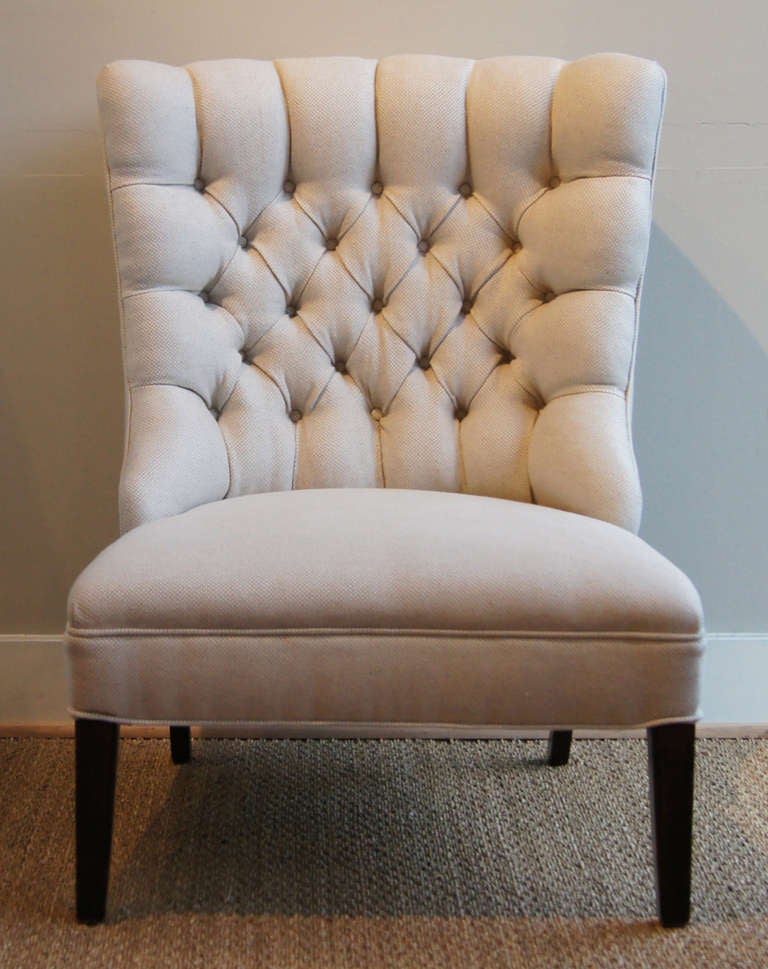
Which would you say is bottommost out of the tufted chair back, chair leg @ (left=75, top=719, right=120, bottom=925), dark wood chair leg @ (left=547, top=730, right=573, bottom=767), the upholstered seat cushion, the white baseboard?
the white baseboard

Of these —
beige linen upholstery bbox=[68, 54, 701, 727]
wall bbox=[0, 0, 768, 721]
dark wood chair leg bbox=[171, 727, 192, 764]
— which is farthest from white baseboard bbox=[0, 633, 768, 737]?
beige linen upholstery bbox=[68, 54, 701, 727]

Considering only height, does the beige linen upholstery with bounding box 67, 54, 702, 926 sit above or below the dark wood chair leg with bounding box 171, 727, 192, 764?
above

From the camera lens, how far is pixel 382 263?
135 centimetres

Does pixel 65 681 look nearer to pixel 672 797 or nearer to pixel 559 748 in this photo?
pixel 559 748

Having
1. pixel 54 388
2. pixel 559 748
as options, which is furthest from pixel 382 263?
pixel 559 748

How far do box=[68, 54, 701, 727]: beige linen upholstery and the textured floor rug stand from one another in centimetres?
26

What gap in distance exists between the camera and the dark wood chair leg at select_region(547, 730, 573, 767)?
1.39 meters

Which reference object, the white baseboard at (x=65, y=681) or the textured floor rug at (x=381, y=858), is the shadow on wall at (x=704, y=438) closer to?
the white baseboard at (x=65, y=681)

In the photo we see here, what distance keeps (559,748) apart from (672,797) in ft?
1.49

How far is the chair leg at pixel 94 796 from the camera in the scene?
947mm

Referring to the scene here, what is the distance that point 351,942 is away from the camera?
99cm

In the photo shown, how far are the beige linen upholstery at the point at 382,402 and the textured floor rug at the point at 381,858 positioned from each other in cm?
26

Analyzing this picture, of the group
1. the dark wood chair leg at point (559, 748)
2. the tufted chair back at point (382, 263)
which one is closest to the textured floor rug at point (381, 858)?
the dark wood chair leg at point (559, 748)

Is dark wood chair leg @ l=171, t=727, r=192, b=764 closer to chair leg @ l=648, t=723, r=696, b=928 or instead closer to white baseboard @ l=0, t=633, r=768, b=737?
white baseboard @ l=0, t=633, r=768, b=737
